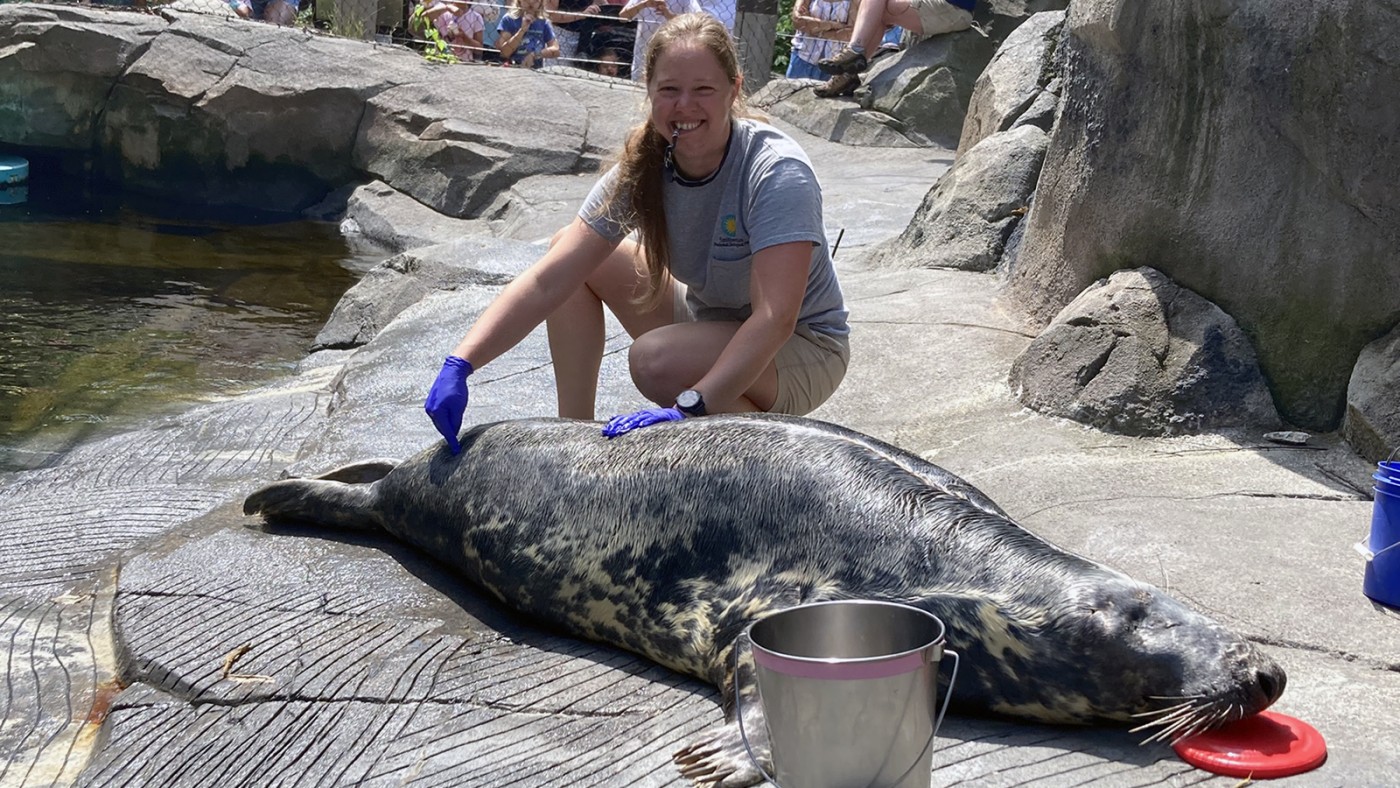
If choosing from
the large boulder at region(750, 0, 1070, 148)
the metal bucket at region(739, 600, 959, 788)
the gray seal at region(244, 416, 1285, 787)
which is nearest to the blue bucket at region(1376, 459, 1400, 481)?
the gray seal at region(244, 416, 1285, 787)

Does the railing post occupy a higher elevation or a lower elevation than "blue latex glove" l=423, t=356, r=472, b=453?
higher

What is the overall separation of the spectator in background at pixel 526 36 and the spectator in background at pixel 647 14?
93 centimetres

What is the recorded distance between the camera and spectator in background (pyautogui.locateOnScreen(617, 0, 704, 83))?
1277 centimetres

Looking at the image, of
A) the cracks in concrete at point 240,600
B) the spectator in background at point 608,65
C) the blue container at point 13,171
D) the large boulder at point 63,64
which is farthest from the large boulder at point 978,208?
the blue container at point 13,171

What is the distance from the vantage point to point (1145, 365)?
196 inches

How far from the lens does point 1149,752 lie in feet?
8.57

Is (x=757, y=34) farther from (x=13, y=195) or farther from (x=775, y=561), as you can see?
(x=775, y=561)

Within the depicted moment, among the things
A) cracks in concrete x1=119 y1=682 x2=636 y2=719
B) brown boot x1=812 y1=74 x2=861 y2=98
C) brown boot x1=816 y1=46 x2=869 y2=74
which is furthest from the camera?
brown boot x1=812 y1=74 x2=861 y2=98

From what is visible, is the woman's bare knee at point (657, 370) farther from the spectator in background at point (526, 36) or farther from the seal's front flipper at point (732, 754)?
the spectator in background at point (526, 36)

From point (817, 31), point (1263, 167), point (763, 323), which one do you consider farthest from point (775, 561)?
point (817, 31)

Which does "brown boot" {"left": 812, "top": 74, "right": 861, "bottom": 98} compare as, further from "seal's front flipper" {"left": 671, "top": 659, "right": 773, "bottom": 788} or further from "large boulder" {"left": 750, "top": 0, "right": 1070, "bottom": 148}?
"seal's front flipper" {"left": 671, "top": 659, "right": 773, "bottom": 788}

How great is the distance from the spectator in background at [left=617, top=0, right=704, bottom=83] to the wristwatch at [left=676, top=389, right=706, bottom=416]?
938 centimetres

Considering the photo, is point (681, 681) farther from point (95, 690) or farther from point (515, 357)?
point (515, 357)

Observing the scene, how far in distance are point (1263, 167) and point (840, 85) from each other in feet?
24.6
